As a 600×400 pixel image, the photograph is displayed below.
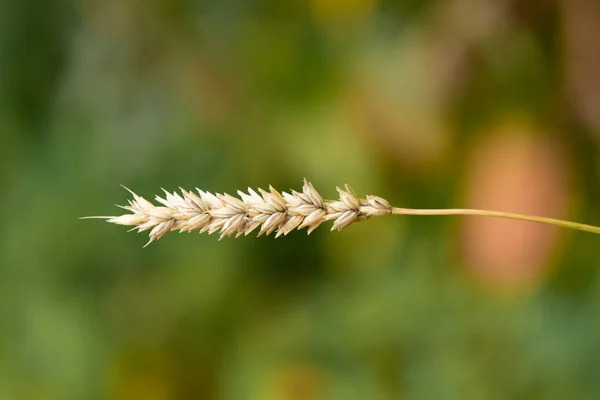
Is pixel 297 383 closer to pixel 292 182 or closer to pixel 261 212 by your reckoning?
pixel 292 182

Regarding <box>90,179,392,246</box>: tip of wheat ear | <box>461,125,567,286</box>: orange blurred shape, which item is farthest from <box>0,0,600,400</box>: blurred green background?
<box>90,179,392,246</box>: tip of wheat ear

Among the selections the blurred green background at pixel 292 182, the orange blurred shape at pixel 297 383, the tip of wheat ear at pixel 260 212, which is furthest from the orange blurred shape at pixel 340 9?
the tip of wheat ear at pixel 260 212

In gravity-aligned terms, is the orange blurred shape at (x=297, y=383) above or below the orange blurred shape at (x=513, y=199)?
below

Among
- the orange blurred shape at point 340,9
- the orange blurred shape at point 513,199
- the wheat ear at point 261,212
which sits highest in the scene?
the orange blurred shape at point 340,9

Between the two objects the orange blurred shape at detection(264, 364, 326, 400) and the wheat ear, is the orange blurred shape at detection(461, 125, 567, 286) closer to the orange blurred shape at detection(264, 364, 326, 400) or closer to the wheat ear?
the orange blurred shape at detection(264, 364, 326, 400)

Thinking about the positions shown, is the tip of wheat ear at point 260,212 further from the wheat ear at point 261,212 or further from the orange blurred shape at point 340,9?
the orange blurred shape at point 340,9

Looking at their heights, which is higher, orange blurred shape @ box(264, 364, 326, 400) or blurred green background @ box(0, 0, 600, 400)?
blurred green background @ box(0, 0, 600, 400)

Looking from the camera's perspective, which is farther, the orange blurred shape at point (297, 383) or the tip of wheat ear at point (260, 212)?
the orange blurred shape at point (297, 383)
